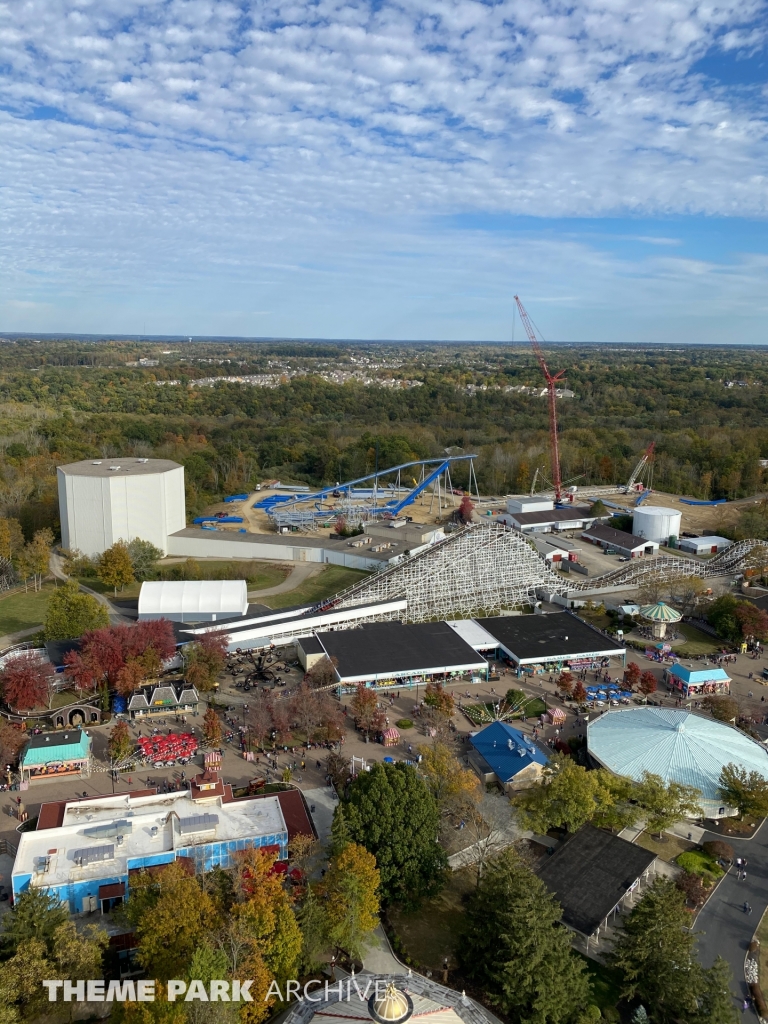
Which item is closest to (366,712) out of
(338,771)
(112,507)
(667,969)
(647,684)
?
(338,771)

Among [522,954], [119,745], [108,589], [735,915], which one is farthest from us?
[108,589]

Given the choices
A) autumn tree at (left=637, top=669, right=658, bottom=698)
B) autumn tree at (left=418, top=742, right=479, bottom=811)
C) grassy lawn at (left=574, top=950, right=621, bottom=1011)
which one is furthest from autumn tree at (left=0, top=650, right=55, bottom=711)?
autumn tree at (left=637, top=669, right=658, bottom=698)

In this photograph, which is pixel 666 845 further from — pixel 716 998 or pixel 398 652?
pixel 398 652

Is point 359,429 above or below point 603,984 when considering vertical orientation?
above

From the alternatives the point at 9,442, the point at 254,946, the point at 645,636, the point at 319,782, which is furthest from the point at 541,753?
the point at 9,442

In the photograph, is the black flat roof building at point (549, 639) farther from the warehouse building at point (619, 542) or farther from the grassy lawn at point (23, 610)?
the grassy lawn at point (23, 610)

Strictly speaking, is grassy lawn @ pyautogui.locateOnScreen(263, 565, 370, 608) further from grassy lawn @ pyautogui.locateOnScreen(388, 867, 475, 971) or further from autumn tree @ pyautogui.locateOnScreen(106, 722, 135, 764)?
grassy lawn @ pyautogui.locateOnScreen(388, 867, 475, 971)

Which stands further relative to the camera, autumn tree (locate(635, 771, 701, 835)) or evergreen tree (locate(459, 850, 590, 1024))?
autumn tree (locate(635, 771, 701, 835))
